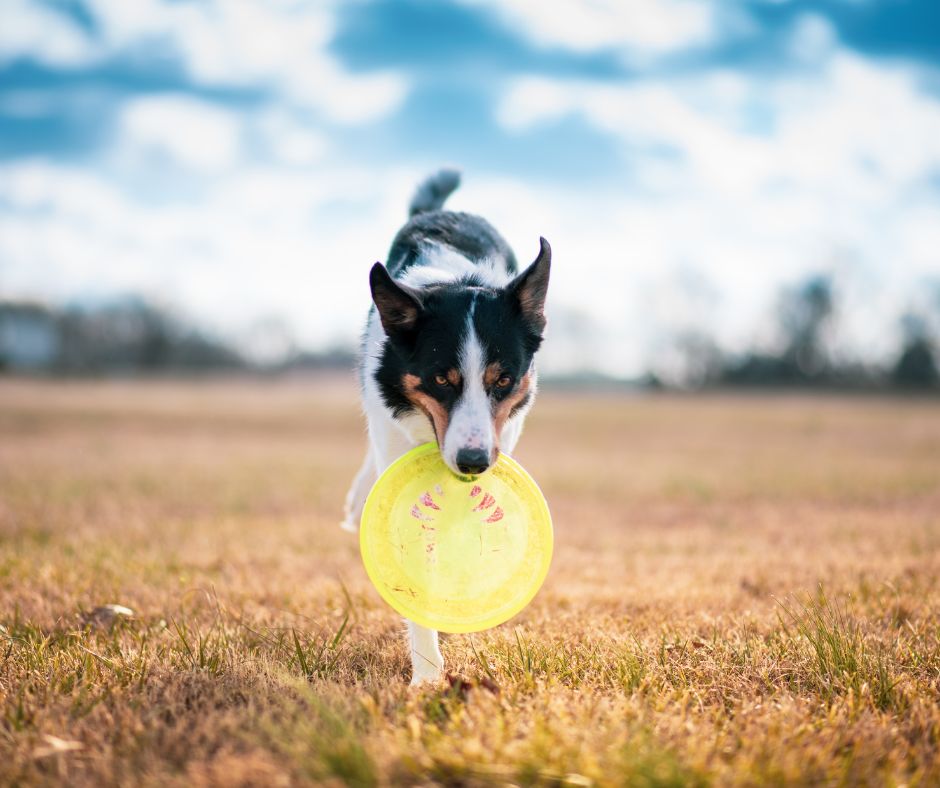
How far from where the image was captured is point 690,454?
18.8 metres

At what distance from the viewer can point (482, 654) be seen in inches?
141

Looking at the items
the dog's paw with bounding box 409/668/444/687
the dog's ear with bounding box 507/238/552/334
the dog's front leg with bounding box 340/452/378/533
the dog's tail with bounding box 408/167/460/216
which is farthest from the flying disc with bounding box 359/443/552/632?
the dog's tail with bounding box 408/167/460/216

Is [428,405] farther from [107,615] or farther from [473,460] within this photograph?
[107,615]

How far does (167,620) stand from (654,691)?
2.95 m

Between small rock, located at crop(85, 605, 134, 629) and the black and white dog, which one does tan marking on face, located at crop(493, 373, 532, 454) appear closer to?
the black and white dog

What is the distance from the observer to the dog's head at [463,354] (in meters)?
3.43

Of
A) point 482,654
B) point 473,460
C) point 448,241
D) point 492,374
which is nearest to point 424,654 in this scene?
point 482,654

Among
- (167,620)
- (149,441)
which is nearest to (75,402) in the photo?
(149,441)

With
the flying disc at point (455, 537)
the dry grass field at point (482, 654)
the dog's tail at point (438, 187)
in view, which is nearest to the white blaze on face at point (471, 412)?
the flying disc at point (455, 537)

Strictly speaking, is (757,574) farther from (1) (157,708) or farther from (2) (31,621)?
(2) (31,621)

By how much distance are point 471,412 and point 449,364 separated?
0.30 metres

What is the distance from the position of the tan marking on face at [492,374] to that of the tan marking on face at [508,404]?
14 centimetres

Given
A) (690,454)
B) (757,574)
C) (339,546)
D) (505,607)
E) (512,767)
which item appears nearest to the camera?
(512,767)

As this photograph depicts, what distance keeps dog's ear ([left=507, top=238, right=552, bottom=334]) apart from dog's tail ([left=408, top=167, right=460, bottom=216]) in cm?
268
